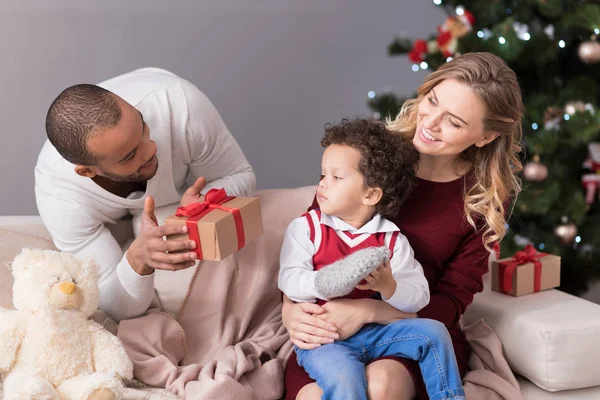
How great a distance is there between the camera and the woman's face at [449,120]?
183 cm

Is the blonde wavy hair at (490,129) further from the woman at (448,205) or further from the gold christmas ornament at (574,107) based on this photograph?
the gold christmas ornament at (574,107)

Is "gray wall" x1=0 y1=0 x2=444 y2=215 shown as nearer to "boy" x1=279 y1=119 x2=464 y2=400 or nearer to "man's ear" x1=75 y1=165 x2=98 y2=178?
"man's ear" x1=75 y1=165 x2=98 y2=178

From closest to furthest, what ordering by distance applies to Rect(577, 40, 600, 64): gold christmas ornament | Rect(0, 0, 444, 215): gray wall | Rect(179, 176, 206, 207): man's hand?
Rect(179, 176, 206, 207): man's hand, Rect(577, 40, 600, 64): gold christmas ornament, Rect(0, 0, 444, 215): gray wall

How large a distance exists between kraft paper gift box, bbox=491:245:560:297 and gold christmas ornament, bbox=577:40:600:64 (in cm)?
111

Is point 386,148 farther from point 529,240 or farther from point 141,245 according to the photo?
point 529,240

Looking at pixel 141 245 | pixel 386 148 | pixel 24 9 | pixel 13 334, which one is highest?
pixel 24 9

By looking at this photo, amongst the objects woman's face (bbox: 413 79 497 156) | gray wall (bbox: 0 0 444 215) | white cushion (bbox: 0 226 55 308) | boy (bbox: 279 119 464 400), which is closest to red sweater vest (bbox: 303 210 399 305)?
boy (bbox: 279 119 464 400)

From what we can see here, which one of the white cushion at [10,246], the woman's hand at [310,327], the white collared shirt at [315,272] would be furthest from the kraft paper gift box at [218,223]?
the white cushion at [10,246]

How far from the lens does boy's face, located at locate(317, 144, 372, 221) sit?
182 centimetres

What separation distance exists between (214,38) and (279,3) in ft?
1.24

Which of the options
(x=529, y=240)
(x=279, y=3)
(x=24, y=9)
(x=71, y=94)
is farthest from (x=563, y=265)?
(x=24, y=9)

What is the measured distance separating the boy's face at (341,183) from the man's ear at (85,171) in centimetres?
67

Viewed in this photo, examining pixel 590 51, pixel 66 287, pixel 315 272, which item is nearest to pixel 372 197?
pixel 315 272

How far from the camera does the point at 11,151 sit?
3.28 metres
